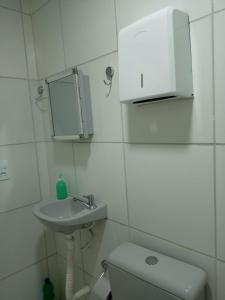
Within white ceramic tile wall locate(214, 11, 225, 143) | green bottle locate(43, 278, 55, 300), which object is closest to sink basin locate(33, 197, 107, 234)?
green bottle locate(43, 278, 55, 300)

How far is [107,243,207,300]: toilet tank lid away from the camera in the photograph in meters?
0.85

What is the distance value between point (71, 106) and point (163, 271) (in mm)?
919

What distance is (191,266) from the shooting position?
943 millimetres

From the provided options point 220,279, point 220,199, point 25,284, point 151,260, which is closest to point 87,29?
point 220,199

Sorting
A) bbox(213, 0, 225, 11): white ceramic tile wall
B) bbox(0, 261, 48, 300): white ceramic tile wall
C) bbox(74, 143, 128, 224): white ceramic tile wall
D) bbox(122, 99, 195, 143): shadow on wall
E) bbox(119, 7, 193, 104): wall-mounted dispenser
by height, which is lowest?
bbox(0, 261, 48, 300): white ceramic tile wall

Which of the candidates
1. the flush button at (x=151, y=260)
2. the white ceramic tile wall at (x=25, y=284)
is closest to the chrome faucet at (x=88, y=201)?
the flush button at (x=151, y=260)

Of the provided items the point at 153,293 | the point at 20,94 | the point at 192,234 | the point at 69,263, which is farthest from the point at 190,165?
the point at 20,94

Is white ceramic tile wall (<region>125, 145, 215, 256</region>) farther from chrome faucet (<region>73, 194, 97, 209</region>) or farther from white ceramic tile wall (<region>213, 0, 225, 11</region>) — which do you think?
white ceramic tile wall (<region>213, 0, 225, 11</region>)

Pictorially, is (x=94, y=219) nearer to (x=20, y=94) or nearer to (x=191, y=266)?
(x=191, y=266)

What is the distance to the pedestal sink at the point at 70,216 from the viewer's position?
1.21 meters

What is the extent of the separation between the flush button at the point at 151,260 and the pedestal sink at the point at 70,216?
0.36 metres

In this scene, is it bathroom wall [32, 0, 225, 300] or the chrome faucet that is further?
the chrome faucet

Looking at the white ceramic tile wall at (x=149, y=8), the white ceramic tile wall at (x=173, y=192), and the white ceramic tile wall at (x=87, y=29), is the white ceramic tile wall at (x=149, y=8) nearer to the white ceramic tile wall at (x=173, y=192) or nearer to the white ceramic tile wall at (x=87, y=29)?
the white ceramic tile wall at (x=87, y=29)

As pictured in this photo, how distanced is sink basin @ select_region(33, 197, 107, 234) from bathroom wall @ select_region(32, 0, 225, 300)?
72mm
